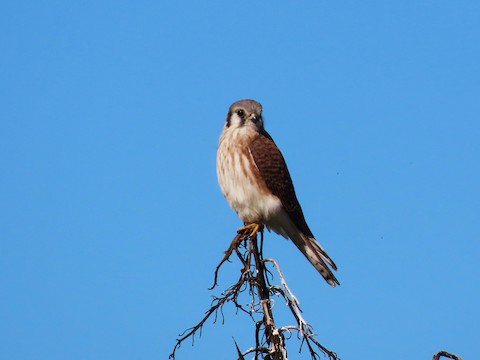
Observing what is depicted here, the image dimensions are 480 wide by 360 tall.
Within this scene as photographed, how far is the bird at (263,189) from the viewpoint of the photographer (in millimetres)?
5074

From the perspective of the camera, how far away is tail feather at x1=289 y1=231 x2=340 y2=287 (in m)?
5.00

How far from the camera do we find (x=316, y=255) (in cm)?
512

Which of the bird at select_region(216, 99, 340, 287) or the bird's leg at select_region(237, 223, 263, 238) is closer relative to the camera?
the bird's leg at select_region(237, 223, 263, 238)

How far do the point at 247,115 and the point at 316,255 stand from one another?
1.14 meters

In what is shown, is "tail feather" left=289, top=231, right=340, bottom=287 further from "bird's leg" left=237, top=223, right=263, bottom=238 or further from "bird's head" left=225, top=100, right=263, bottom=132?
"bird's head" left=225, top=100, right=263, bottom=132

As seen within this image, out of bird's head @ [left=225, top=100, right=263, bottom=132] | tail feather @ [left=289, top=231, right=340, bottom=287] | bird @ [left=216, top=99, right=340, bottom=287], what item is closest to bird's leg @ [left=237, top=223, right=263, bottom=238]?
bird @ [left=216, top=99, right=340, bottom=287]

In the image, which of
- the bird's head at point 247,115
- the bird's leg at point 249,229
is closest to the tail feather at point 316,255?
the bird's leg at point 249,229

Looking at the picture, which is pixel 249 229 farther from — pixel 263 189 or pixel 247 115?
pixel 247 115

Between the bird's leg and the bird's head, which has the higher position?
the bird's head

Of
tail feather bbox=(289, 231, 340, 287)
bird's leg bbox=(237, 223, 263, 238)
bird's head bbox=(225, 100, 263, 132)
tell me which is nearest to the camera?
bird's leg bbox=(237, 223, 263, 238)

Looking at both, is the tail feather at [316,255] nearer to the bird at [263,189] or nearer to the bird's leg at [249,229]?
the bird at [263,189]

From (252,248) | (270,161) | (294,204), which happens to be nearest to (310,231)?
(294,204)

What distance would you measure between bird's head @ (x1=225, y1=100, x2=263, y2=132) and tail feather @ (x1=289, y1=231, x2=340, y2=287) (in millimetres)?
864

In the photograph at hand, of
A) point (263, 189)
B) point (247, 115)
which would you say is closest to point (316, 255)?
point (263, 189)
